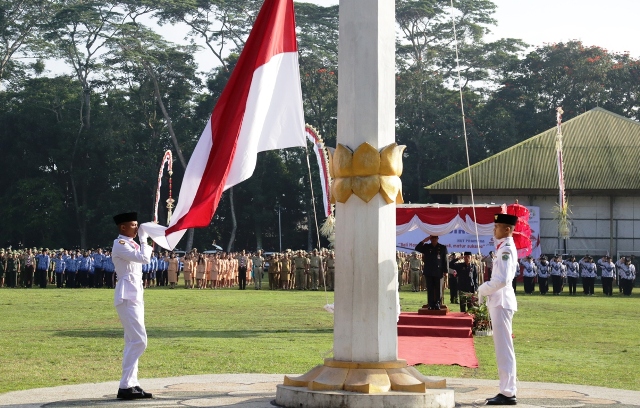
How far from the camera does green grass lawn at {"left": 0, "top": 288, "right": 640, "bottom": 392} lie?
12.2 metres

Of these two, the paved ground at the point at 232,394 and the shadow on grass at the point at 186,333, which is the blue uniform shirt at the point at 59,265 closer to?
the shadow on grass at the point at 186,333

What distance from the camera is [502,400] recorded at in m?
9.22

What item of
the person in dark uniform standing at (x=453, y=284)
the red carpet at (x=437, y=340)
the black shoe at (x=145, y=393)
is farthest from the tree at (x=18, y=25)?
the black shoe at (x=145, y=393)

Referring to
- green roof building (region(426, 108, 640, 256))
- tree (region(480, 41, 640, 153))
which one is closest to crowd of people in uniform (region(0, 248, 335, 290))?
green roof building (region(426, 108, 640, 256))

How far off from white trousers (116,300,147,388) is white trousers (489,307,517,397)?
11.3 ft

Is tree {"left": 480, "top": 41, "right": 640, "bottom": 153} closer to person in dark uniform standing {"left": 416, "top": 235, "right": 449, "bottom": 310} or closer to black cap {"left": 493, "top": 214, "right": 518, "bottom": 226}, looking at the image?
person in dark uniform standing {"left": 416, "top": 235, "right": 449, "bottom": 310}

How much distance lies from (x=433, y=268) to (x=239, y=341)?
5030mm

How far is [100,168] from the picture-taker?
191 ft

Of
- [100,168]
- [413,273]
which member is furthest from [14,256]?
[100,168]

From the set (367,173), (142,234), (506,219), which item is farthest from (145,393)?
(506,219)

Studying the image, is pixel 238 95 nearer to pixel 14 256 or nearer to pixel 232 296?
pixel 232 296

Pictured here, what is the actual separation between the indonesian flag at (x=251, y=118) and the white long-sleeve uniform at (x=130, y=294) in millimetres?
425

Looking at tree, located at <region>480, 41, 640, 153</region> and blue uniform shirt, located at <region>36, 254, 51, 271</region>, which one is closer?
blue uniform shirt, located at <region>36, 254, 51, 271</region>

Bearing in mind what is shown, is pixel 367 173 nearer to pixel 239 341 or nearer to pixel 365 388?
pixel 365 388
